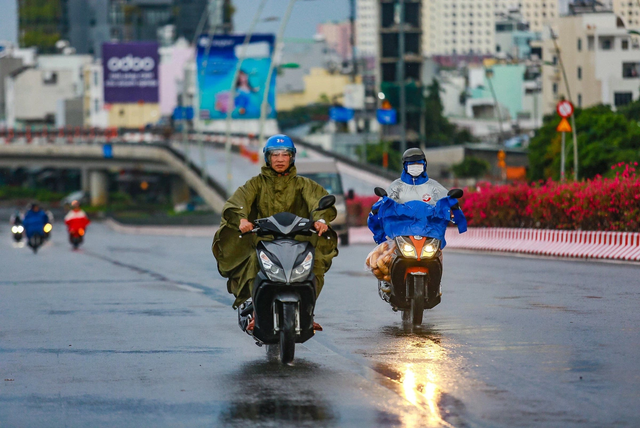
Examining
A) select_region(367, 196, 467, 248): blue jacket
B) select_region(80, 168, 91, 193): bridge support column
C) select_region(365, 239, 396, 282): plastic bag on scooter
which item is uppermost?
select_region(367, 196, 467, 248): blue jacket

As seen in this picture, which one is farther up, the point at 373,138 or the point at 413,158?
the point at 413,158

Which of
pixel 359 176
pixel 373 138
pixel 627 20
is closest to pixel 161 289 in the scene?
pixel 627 20

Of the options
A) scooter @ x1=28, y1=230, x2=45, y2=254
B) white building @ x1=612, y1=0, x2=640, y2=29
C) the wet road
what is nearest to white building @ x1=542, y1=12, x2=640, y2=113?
white building @ x1=612, y1=0, x2=640, y2=29

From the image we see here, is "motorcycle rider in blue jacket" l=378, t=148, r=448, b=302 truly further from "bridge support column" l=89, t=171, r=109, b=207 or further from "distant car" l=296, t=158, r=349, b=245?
"bridge support column" l=89, t=171, r=109, b=207

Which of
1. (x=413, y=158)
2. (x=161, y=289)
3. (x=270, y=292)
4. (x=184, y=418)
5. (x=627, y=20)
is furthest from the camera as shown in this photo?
(x=627, y=20)

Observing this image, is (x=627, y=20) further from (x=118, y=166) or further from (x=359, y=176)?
(x=118, y=166)

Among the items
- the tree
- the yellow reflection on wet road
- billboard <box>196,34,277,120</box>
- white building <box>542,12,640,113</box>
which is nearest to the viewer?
the yellow reflection on wet road

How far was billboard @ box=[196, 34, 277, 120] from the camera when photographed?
8638 cm

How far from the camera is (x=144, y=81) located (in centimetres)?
9688

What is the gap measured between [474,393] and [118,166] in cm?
10386

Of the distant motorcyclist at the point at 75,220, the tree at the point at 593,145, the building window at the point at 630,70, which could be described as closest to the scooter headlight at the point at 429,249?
the distant motorcyclist at the point at 75,220

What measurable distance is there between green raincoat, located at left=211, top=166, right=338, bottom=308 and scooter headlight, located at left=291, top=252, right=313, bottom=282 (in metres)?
0.40

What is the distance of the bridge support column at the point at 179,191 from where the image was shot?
383 feet

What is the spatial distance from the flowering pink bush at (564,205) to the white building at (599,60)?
175 feet
